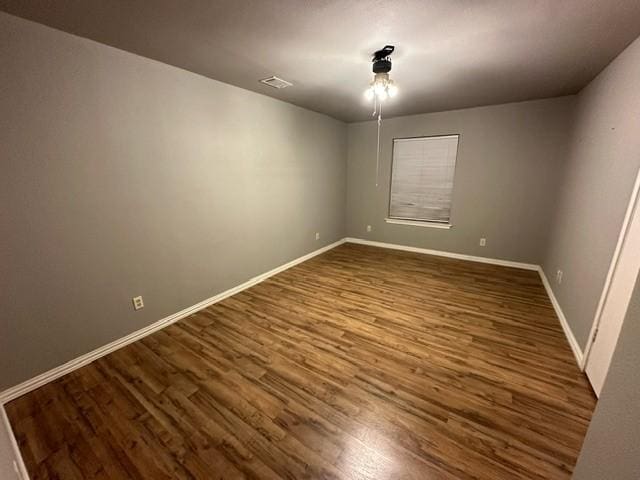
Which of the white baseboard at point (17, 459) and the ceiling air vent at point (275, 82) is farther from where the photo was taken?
the ceiling air vent at point (275, 82)

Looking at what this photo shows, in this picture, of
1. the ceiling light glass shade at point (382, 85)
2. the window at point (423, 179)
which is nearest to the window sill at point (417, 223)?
the window at point (423, 179)

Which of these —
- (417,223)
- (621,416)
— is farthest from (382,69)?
(417,223)

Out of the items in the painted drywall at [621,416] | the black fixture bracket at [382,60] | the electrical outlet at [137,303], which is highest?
the black fixture bracket at [382,60]

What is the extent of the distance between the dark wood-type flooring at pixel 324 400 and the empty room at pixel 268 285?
0.5 inches

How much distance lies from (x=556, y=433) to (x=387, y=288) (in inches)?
75.2

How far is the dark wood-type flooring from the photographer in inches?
50.6

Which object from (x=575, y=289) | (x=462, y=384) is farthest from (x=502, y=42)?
(x=462, y=384)

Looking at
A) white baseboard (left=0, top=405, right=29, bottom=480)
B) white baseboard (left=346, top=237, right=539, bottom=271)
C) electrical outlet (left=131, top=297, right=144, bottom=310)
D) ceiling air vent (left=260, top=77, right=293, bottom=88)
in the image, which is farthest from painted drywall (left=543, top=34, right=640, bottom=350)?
electrical outlet (left=131, top=297, right=144, bottom=310)

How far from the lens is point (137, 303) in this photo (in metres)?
2.25

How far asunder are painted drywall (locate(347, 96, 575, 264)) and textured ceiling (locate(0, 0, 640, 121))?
811 mm

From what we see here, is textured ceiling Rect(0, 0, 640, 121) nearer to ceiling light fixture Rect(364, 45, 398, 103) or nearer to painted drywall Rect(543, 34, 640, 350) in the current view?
ceiling light fixture Rect(364, 45, 398, 103)

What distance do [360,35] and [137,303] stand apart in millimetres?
2798

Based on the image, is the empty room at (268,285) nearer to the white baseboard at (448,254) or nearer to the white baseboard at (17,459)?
the white baseboard at (17,459)

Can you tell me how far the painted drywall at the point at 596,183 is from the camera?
1.72 meters
